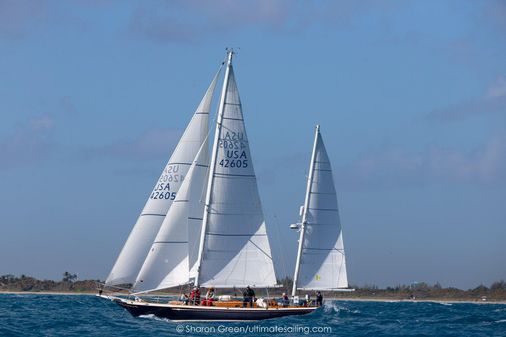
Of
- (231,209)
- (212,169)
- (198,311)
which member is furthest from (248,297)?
(212,169)

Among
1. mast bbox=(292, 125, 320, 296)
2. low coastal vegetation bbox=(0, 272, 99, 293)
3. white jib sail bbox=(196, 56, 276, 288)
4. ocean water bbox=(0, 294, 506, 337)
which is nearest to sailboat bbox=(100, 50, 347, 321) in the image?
white jib sail bbox=(196, 56, 276, 288)

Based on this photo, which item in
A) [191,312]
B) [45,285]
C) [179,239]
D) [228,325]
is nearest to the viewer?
[228,325]

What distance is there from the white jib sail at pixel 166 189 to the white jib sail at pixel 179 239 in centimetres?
80

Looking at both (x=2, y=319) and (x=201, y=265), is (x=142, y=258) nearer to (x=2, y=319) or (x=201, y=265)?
(x=201, y=265)

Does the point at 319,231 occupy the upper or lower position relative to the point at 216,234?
upper

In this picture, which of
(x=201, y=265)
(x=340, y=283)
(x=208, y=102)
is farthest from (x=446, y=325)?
(x=208, y=102)

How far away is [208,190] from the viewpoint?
49.5 meters

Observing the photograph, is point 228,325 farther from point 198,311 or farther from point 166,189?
point 166,189

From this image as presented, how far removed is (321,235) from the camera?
5997 centimetres

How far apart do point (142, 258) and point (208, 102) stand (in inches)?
336

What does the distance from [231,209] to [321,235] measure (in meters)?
11.6

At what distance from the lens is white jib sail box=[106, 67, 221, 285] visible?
4966 cm

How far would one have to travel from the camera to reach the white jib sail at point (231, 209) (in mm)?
49594

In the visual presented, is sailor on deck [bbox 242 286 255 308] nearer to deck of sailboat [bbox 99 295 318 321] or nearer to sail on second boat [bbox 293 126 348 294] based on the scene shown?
deck of sailboat [bbox 99 295 318 321]
